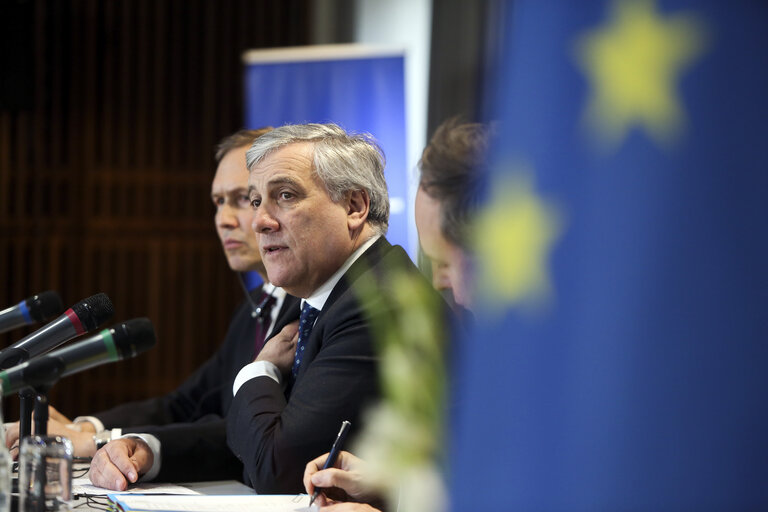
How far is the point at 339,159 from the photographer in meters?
2.46

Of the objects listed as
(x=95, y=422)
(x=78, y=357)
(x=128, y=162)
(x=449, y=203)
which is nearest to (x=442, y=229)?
(x=449, y=203)

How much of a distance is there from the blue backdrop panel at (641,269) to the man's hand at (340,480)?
3.35 feet

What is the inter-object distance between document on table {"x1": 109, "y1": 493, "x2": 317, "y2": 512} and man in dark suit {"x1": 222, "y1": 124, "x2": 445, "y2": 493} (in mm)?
104

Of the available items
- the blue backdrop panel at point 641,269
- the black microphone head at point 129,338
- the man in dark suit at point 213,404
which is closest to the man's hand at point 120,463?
the man in dark suit at point 213,404

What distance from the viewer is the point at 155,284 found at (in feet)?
21.0

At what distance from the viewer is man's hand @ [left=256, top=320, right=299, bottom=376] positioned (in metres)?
2.41

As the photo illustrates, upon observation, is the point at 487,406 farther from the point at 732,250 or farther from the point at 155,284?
the point at 155,284

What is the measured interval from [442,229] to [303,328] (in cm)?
54

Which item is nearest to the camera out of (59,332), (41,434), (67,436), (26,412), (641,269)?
(641,269)

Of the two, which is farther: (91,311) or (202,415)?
(202,415)

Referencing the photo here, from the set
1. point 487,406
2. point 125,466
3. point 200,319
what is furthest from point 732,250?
Answer: point 200,319

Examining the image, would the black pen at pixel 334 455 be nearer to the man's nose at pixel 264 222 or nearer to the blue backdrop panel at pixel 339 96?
the man's nose at pixel 264 222

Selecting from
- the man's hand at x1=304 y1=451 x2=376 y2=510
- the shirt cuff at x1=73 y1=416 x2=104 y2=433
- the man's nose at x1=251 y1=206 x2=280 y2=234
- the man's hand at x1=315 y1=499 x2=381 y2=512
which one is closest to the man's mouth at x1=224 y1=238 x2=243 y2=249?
the shirt cuff at x1=73 y1=416 x2=104 y2=433

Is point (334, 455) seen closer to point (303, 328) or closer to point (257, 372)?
point (257, 372)
